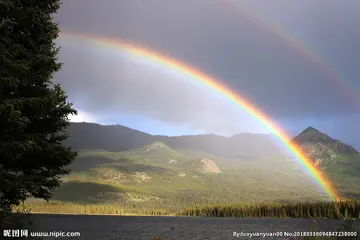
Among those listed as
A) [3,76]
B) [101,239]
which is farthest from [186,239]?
[3,76]

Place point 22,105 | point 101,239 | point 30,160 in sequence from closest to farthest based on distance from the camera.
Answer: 1. point 22,105
2. point 30,160
3. point 101,239

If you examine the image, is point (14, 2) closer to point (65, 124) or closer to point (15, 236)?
point (65, 124)

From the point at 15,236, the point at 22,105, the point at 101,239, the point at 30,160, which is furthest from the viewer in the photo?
the point at 101,239

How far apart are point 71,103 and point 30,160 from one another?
4267 millimetres

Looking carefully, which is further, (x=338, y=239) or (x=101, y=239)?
(x=101, y=239)

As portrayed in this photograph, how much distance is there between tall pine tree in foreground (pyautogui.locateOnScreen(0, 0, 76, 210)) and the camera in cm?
2284

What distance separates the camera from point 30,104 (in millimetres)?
24172

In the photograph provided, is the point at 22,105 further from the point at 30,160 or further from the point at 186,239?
the point at 186,239

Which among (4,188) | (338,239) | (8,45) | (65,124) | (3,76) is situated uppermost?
(8,45)

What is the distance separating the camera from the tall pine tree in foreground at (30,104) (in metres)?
22.8

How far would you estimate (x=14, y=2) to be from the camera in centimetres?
2441

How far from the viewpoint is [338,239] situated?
23.6 metres

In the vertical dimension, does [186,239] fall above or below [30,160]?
below

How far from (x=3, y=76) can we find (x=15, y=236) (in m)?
8.39
